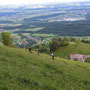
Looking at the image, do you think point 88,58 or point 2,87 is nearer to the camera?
point 2,87

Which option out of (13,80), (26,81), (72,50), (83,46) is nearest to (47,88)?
(26,81)

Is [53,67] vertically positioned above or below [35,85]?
below

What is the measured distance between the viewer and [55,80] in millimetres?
24156

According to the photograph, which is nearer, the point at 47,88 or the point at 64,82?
the point at 47,88

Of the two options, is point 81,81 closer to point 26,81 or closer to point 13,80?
point 26,81

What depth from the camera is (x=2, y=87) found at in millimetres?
17062

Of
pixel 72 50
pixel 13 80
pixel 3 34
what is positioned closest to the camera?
pixel 13 80

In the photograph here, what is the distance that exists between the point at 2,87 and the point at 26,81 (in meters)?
4.49

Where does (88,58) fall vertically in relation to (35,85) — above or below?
below

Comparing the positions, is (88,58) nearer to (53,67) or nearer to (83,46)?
(83,46)

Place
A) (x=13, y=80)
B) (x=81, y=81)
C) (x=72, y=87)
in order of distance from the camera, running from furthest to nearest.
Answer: (x=81, y=81) → (x=72, y=87) → (x=13, y=80)

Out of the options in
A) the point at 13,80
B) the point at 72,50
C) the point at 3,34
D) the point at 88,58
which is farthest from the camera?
the point at 72,50

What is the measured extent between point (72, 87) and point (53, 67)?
887 cm

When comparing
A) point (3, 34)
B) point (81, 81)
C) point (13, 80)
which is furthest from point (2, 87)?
point (3, 34)
